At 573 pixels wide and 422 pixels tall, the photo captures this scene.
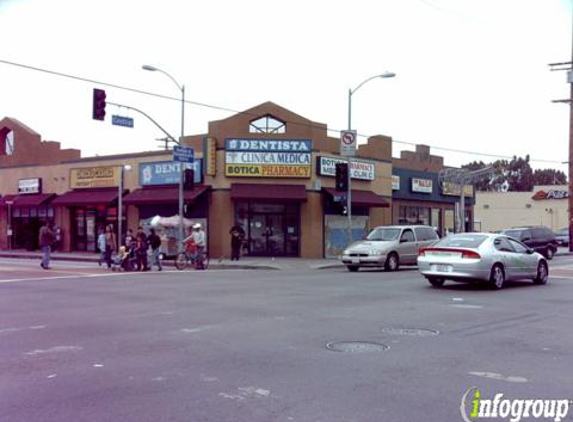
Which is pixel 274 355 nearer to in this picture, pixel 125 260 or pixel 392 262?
pixel 392 262

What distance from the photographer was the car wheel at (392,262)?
23.7 meters

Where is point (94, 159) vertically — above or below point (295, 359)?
above

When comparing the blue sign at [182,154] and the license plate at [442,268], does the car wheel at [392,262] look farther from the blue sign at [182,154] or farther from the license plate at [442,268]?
the blue sign at [182,154]

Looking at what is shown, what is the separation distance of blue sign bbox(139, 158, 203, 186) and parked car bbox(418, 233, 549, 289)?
18.5 meters

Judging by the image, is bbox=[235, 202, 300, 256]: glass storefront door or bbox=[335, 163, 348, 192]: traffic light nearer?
bbox=[335, 163, 348, 192]: traffic light

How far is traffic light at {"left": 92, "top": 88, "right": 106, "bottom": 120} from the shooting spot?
2250 cm

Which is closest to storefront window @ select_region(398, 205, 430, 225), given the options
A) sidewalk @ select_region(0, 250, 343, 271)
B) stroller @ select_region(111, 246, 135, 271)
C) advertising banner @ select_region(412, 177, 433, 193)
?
advertising banner @ select_region(412, 177, 433, 193)

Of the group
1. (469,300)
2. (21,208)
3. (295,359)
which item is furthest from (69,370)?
(21,208)

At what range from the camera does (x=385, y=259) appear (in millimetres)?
23594

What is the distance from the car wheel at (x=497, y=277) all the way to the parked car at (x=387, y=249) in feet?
24.6

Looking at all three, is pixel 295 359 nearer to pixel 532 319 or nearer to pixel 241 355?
pixel 241 355

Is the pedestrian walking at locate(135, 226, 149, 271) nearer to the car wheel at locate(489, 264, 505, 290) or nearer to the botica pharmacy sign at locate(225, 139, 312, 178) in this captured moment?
the botica pharmacy sign at locate(225, 139, 312, 178)

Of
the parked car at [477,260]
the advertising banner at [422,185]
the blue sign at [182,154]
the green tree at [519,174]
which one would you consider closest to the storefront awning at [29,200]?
the blue sign at [182,154]

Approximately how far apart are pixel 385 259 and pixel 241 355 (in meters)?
16.3
